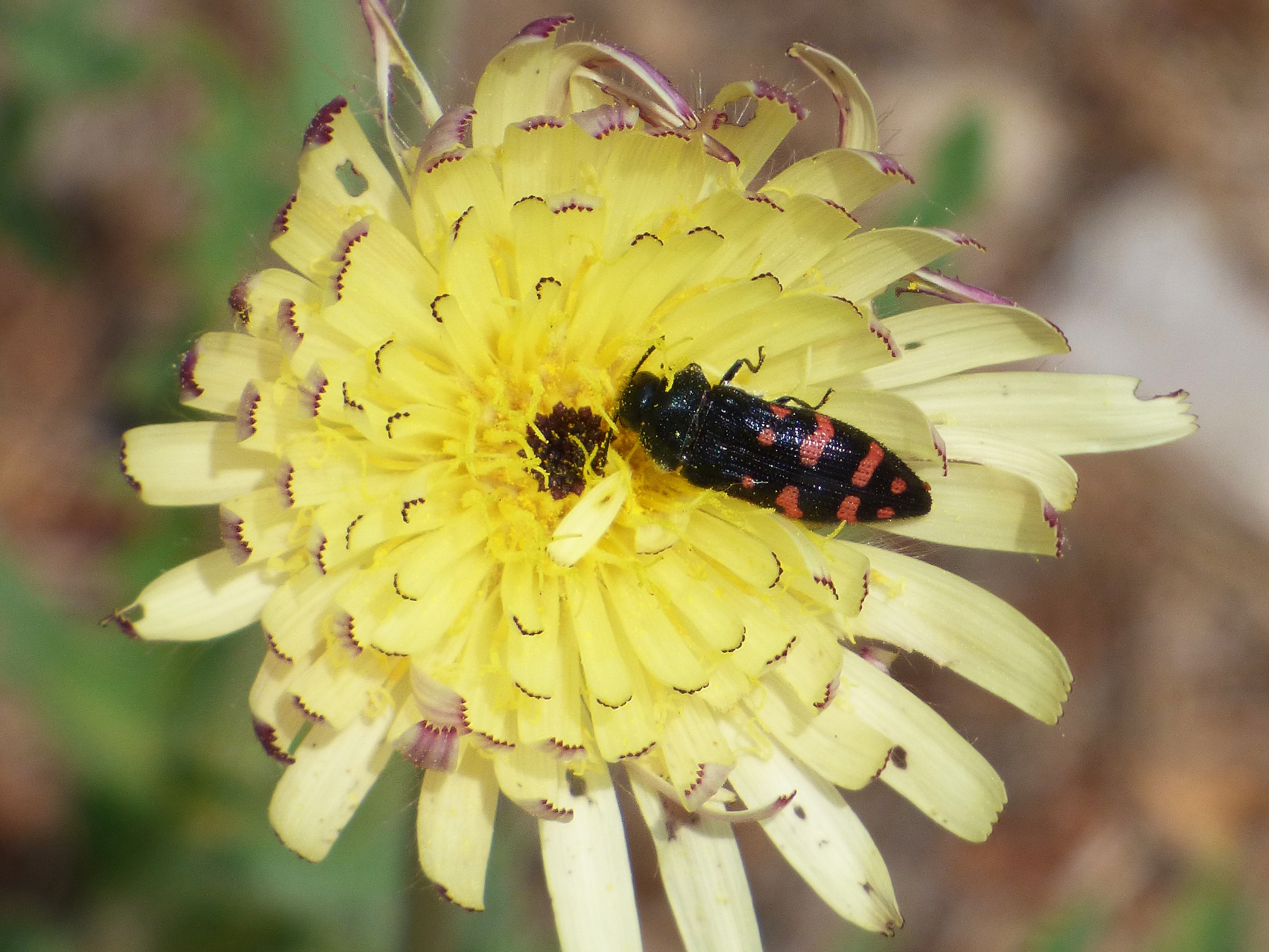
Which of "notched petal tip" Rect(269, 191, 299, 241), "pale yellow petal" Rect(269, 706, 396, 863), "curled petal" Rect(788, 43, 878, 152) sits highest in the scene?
"curled petal" Rect(788, 43, 878, 152)

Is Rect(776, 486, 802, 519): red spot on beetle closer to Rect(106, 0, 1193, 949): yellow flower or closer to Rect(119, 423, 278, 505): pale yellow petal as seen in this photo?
Rect(106, 0, 1193, 949): yellow flower

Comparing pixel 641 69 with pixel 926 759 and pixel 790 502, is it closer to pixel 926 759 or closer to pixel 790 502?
pixel 790 502

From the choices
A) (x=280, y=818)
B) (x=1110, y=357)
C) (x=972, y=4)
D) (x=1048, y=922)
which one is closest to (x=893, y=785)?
(x=280, y=818)

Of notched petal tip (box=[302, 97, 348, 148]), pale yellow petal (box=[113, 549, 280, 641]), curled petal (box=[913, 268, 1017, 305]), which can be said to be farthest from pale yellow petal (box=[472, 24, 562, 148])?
pale yellow petal (box=[113, 549, 280, 641])

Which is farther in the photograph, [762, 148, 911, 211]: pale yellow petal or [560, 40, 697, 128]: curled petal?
[762, 148, 911, 211]: pale yellow petal

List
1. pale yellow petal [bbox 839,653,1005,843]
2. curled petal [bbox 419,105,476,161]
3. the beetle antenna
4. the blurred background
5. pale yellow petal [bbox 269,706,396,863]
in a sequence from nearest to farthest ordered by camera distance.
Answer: curled petal [bbox 419,105,476,161] → pale yellow petal [bbox 269,706,396,863] → the beetle antenna → pale yellow petal [bbox 839,653,1005,843] → the blurred background

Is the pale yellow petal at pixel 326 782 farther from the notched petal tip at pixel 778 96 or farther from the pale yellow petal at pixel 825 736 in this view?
the notched petal tip at pixel 778 96

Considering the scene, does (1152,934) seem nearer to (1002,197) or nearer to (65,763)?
(1002,197)
